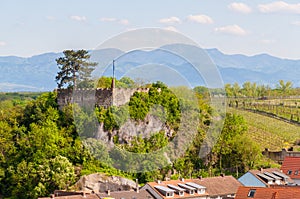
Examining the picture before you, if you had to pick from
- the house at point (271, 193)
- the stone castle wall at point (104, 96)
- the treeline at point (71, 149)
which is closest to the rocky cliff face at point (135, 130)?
the treeline at point (71, 149)

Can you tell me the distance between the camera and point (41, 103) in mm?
52469

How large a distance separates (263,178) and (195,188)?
21.7 ft

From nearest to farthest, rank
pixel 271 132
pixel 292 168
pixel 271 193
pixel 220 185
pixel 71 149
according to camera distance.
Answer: pixel 271 193, pixel 220 185, pixel 71 149, pixel 292 168, pixel 271 132

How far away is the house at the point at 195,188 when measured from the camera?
41.2m

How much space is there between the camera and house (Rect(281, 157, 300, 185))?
48.6 metres

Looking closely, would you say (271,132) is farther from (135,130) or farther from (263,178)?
(135,130)

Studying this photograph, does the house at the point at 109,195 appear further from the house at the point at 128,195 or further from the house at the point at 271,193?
the house at the point at 271,193

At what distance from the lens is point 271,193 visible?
1420 inches

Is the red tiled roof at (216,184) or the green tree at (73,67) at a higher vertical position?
the green tree at (73,67)

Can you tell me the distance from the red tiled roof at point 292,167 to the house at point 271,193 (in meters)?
11.8

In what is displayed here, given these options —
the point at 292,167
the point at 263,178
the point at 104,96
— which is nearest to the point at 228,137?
the point at 292,167

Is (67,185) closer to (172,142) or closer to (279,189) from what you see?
(172,142)

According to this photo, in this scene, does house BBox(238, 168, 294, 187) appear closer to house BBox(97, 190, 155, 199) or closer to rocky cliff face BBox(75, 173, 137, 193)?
rocky cliff face BBox(75, 173, 137, 193)

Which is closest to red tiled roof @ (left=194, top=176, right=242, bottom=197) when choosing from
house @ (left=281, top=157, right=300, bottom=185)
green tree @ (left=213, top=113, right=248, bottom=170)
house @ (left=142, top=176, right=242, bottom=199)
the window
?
house @ (left=142, top=176, right=242, bottom=199)
